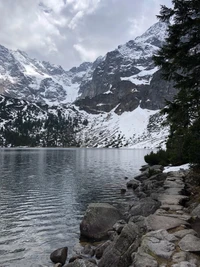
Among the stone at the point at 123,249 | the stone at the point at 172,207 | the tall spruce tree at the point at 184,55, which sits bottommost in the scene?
the stone at the point at 123,249

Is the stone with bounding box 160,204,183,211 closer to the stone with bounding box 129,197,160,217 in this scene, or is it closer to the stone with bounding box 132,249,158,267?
the stone with bounding box 129,197,160,217

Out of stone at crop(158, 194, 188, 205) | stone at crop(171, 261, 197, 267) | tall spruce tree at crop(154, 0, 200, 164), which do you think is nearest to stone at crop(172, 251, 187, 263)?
stone at crop(171, 261, 197, 267)

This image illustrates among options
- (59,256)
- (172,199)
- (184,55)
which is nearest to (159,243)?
(59,256)

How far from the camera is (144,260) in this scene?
28.0 ft

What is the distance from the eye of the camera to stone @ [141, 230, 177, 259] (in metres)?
8.84

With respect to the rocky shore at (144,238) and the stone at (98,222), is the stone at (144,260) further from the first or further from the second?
the stone at (98,222)

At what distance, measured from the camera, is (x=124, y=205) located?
24.1 meters

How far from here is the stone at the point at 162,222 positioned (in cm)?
1162

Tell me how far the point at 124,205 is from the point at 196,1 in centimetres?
1757

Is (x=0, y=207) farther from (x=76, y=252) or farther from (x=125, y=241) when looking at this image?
(x=125, y=241)

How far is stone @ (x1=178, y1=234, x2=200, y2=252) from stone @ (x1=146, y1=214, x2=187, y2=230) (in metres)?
1.67

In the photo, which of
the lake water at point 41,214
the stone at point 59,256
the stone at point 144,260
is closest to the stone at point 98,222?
the lake water at point 41,214

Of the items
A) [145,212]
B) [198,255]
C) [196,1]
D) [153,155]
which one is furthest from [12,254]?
[153,155]

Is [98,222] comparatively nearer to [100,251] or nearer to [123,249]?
[100,251]
